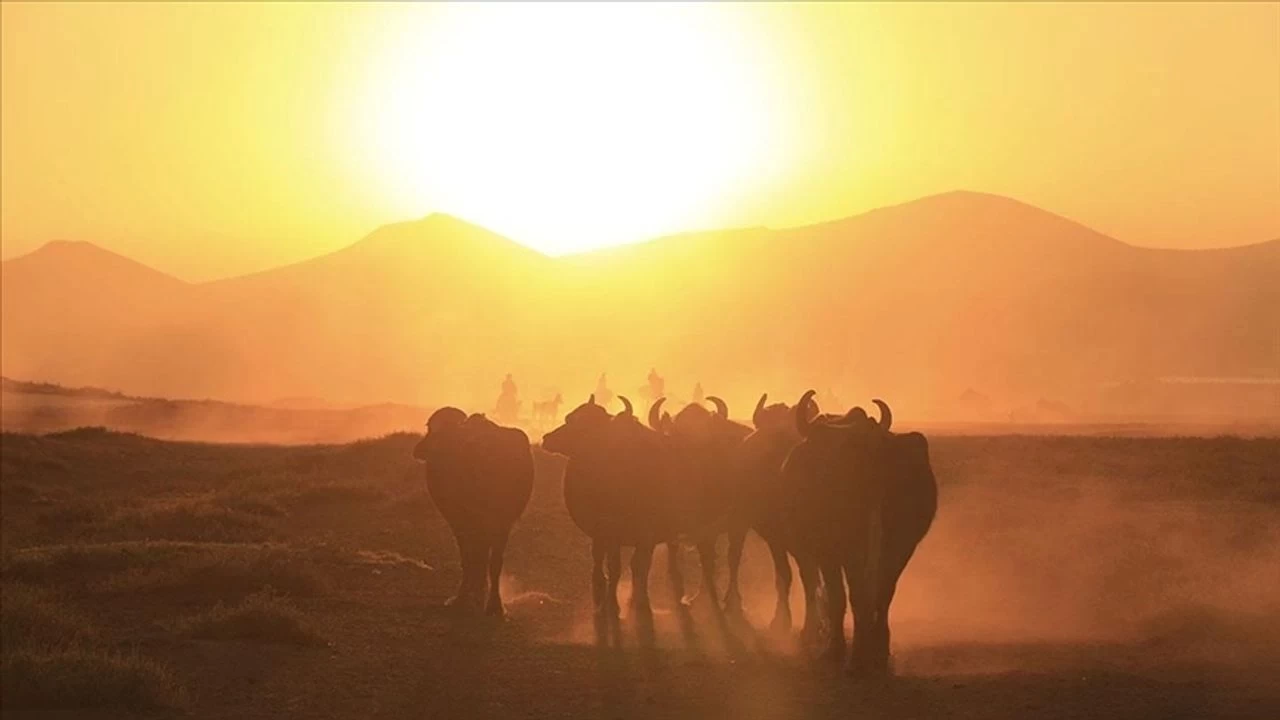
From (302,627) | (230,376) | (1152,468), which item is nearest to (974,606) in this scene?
(302,627)

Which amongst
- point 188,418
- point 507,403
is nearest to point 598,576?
point 507,403

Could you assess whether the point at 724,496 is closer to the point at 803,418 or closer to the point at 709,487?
the point at 709,487

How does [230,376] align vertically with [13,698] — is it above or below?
above

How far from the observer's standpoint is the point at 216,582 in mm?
18047

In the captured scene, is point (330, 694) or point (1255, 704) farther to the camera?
point (330, 694)

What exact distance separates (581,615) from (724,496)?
2366mm

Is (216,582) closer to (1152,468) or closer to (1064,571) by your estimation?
(1064,571)

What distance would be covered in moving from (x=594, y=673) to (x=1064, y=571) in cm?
960

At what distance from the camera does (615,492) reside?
57.0 feet

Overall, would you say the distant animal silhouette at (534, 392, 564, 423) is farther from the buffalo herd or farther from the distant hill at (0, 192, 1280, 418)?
the buffalo herd

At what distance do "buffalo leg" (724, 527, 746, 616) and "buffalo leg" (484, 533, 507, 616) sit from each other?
285 cm

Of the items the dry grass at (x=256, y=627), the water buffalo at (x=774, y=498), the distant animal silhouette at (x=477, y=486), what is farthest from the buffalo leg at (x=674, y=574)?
the dry grass at (x=256, y=627)

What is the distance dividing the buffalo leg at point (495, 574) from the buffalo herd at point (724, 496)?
26mm

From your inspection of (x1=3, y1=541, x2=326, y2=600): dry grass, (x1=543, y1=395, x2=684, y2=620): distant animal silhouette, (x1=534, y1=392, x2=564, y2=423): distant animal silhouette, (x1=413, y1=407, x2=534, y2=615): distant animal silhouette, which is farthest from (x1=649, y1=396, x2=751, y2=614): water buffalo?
(x1=534, y1=392, x2=564, y2=423): distant animal silhouette
